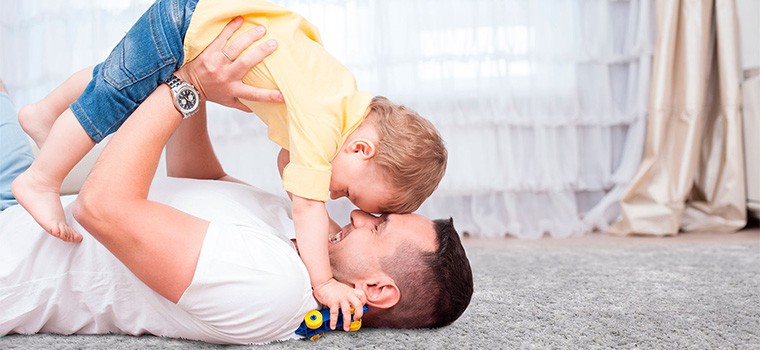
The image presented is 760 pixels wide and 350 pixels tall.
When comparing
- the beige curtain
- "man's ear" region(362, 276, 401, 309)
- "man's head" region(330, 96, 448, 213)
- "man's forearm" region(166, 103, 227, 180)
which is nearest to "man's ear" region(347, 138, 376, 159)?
"man's head" region(330, 96, 448, 213)

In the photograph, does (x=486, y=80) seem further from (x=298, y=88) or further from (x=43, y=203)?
(x=43, y=203)

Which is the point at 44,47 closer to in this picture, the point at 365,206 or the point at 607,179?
the point at 365,206

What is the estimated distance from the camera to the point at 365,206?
1.39m

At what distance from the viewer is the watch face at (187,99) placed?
4.26 feet

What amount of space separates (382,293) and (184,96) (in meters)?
0.54

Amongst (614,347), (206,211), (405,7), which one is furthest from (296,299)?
(405,7)

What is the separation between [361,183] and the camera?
1.36 metres

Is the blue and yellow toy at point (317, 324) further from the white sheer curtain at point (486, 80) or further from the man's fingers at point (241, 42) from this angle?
the white sheer curtain at point (486, 80)

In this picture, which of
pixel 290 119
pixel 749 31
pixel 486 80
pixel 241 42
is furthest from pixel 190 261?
pixel 749 31

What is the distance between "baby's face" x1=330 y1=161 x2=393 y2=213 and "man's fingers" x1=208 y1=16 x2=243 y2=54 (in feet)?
1.08

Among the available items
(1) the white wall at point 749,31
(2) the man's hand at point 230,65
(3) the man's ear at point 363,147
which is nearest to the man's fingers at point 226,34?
(2) the man's hand at point 230,65

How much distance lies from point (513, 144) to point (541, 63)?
0.38m

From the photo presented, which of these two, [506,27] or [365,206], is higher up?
[506,27]

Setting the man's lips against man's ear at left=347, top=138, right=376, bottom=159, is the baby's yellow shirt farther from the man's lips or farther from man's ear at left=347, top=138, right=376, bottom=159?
the man's lips
